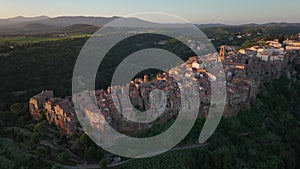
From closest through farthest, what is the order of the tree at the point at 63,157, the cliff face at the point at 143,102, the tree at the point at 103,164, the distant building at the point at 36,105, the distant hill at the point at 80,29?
the tree at the point at 103,164, the tree at the point at 63,157, the cliff face at the point at 143,102, the distant building at the point at 36,105, the distant hill at the point at 80,29

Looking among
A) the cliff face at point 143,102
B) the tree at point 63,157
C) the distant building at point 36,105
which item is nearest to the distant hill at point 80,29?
the distant building at point 36,105

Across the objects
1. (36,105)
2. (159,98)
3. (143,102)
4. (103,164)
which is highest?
(159,98)

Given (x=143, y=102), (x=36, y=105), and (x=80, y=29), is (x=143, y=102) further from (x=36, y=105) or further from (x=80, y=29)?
(x=80, y=29)

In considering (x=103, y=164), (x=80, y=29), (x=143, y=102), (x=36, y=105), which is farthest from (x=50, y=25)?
(x=103, y=164)

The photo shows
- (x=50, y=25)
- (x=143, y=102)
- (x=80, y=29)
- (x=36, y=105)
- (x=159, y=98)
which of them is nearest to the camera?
(x=159, y=98)

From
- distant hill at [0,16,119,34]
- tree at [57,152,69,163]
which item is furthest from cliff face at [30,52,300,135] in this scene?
distant hill at [0,16,119,34]

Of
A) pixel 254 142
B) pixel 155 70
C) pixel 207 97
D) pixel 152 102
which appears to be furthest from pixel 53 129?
pixel 155 70

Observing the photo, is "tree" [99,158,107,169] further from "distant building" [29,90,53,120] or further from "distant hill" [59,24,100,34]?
"distant hill" [59,24,100,34]

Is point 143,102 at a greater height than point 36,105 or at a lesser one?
greater

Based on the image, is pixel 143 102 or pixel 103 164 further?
pixel 143 102

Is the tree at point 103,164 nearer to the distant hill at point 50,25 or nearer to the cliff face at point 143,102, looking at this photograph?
the cliff face at point 143,102

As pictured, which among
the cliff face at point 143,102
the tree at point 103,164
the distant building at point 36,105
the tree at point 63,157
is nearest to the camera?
the tree at point 103,164
